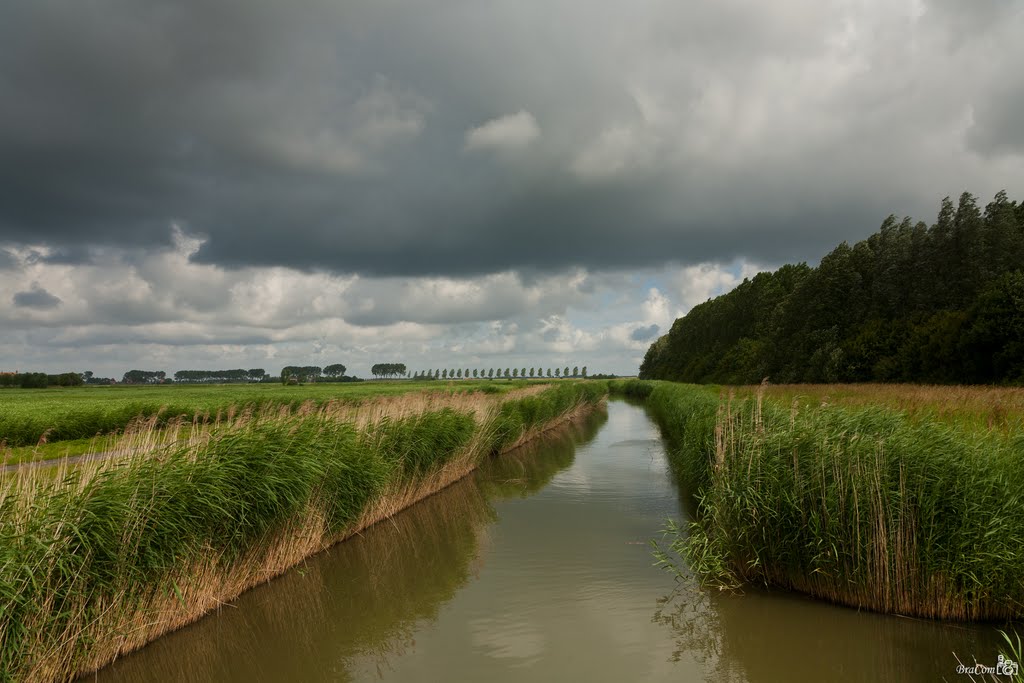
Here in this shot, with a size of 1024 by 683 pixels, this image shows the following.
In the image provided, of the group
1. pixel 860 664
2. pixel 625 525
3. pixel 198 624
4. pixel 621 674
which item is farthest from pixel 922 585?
pixel 198 624

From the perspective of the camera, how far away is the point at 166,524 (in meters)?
7.31

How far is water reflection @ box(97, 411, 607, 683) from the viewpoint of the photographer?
7.18 meters

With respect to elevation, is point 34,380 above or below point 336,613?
above

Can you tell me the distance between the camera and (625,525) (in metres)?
13.7

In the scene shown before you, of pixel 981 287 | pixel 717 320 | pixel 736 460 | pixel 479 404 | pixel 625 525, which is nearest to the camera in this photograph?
pixel 736 460

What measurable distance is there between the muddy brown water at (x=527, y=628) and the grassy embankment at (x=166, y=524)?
0.56 metres

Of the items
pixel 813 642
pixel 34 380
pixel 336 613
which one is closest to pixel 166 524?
pixel 336 613

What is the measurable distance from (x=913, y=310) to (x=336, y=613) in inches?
2027

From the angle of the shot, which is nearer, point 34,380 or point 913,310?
point 913,310

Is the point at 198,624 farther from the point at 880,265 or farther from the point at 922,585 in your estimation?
the point at 880,265

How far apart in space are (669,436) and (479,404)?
43.9ft

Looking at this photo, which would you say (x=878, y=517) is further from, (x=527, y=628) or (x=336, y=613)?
(x=336, y=613)

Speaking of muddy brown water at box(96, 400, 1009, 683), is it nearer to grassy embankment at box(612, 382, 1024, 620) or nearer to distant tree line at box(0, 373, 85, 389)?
grassy embankment at box(612, 382, 1024, 620)

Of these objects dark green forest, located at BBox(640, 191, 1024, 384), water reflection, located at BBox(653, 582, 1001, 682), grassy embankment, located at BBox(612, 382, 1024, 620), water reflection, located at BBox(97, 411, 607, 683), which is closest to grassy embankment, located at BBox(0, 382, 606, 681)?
water reflection, located at BBox(97, 411, 607, 683)
